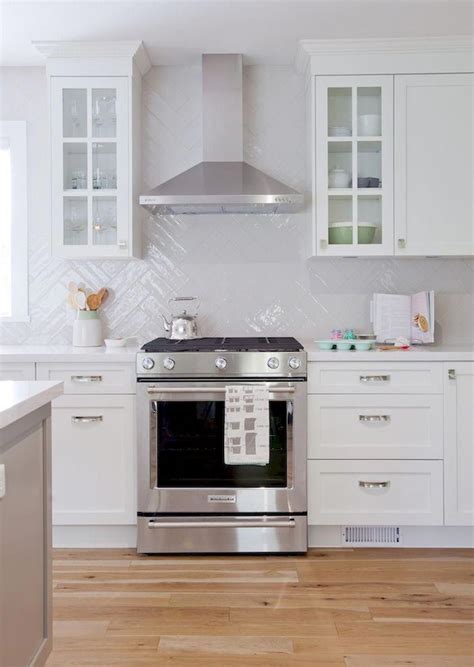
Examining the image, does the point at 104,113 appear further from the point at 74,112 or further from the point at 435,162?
the point at 435,162

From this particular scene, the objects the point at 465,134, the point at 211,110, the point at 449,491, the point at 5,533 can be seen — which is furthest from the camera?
the point at 211,110

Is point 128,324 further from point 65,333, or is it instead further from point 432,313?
point 432,313

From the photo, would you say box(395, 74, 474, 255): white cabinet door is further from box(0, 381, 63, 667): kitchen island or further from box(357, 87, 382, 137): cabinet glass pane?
box(0, 381, 63, 667): kitchen island

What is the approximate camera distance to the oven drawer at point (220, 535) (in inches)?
111

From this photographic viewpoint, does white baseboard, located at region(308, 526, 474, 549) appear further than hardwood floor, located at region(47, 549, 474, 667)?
Yes

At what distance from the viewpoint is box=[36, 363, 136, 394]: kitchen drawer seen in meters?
2.87

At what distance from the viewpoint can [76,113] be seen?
124 inches

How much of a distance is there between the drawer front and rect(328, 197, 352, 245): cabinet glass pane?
1.62 metres

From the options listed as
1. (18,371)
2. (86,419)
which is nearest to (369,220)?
(86,419)

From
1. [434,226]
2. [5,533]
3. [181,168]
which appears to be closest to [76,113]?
[181,168]

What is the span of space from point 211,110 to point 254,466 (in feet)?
6.28

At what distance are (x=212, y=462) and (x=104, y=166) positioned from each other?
1614mm

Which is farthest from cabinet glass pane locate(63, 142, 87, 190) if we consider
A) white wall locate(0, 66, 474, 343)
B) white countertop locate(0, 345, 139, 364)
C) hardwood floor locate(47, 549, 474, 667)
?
hardwood floor locate(47, 549, 474, 667)

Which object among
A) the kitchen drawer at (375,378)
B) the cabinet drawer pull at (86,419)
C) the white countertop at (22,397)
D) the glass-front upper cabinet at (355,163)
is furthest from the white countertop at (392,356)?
the white countertop at (22,397)
